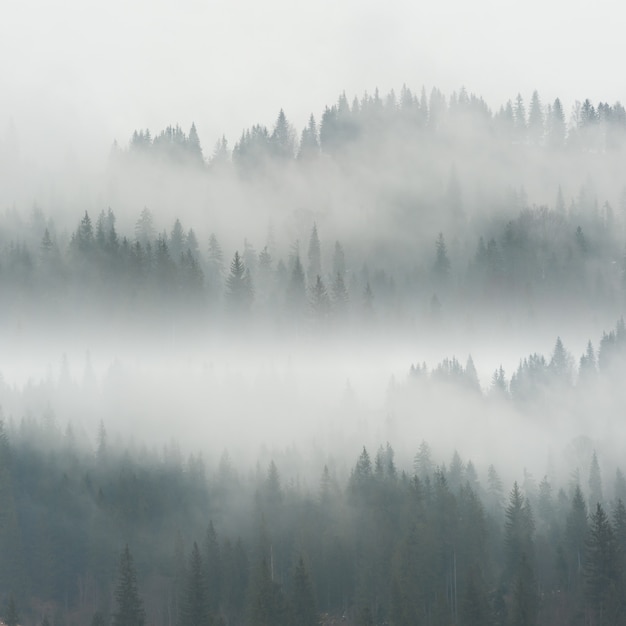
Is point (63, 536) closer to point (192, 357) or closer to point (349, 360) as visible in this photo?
point (192, 357)

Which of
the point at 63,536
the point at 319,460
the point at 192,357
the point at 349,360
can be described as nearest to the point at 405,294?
the point at 349,360

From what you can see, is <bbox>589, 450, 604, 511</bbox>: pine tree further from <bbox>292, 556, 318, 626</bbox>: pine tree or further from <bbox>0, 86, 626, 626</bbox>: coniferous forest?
<bbox>292, 556, 318, 626</bbox>: pine tree

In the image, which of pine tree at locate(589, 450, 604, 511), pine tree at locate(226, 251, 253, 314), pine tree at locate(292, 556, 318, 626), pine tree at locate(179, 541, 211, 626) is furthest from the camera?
pine tree at locate(226, 251, 253, 314)

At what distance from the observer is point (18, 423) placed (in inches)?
5684

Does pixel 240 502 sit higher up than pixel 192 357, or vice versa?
pixel 192 357

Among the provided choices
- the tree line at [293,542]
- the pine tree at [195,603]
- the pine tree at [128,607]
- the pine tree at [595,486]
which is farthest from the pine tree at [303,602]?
the pine tree at [595,486]

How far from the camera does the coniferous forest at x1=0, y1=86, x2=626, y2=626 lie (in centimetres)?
11831

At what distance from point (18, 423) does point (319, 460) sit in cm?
3905

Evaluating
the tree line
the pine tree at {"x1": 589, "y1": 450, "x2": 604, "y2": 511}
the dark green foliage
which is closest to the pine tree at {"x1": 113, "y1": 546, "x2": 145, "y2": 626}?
→ the tree line

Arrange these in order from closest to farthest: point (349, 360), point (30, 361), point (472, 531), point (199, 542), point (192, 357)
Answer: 1. point (472, 531)
2. point (199, 542)
3. point (30, 361)
4. point (192, 357)
5. point (349, 360)

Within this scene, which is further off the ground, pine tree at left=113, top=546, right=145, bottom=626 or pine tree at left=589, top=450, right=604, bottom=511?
pine tree at left=113, top=546, right=145, bottom=626

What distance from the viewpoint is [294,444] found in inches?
5901

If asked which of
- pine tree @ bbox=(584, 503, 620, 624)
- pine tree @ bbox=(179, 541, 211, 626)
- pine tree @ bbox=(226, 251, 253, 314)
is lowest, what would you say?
pine tree @ bbox=(584, 503, 620, 624)

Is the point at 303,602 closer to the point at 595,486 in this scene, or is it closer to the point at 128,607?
the point at 128,607
